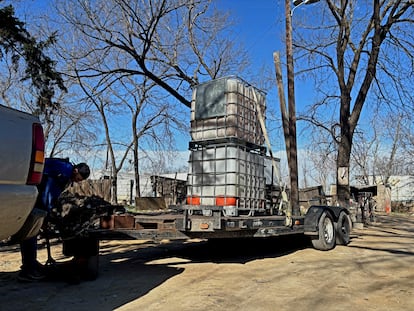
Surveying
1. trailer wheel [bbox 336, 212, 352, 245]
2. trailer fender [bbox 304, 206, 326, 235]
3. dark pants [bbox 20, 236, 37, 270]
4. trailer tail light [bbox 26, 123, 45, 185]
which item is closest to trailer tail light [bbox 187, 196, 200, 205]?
trailer fender [bbox 304, 206, 326, 235]

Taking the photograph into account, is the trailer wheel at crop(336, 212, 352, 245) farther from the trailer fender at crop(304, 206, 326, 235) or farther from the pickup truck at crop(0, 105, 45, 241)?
the pickup truck at crop(0, 105, 45, 241)

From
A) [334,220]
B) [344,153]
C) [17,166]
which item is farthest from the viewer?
[344,153]

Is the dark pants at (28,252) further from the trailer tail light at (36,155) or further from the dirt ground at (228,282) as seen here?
the trailer tail light at (36,155)

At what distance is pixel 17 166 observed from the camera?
3.54m

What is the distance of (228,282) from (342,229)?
4981 mm

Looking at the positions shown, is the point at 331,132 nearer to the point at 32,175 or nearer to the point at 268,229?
the point at 268,229

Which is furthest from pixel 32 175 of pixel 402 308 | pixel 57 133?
pixel 57 133

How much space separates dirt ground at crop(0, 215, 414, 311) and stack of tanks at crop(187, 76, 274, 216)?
117 centimetres

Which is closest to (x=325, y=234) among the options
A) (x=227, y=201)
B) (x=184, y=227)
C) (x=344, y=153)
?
(x=227, y=201)

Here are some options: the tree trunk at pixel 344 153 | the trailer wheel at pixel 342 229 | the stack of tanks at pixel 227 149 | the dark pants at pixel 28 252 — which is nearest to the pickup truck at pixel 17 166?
the dark pants at pixel 28 252

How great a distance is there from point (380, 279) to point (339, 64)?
12.2 metres

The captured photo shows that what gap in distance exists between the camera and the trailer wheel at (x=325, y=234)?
8930 mm

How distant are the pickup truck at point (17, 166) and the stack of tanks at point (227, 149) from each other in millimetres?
3933

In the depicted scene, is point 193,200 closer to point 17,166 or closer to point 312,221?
point 312,221
